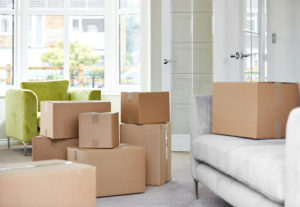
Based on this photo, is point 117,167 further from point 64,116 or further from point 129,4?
point 129,4

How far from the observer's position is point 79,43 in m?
6.13

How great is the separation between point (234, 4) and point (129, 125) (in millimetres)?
1762

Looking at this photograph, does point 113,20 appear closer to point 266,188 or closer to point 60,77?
point 60,77

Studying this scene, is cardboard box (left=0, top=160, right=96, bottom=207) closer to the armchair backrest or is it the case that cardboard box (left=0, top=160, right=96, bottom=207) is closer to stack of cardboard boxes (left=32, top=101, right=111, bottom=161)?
stack of cardboard boxes (left=32, top=101, right=111, bottom=161)

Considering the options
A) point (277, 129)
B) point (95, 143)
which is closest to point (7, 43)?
point (95, 143)

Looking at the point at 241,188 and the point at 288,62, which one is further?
the point at 288,62

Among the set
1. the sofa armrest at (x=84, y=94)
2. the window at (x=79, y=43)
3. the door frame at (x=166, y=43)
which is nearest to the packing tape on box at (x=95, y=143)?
the sofa armrest at (x=84, y=94)

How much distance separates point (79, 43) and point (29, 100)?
1783mm

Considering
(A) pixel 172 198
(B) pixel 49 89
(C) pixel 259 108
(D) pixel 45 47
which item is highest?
(D) pixel 45 47

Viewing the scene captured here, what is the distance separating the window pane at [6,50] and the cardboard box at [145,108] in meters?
3.05

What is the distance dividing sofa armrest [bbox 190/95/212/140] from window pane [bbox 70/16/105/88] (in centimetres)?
347

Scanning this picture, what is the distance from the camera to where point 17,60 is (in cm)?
595

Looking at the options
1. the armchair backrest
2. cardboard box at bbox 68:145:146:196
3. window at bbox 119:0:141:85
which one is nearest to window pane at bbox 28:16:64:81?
window at bbox 119:0:141:85

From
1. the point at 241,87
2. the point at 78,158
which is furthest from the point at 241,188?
the point at 78,158
